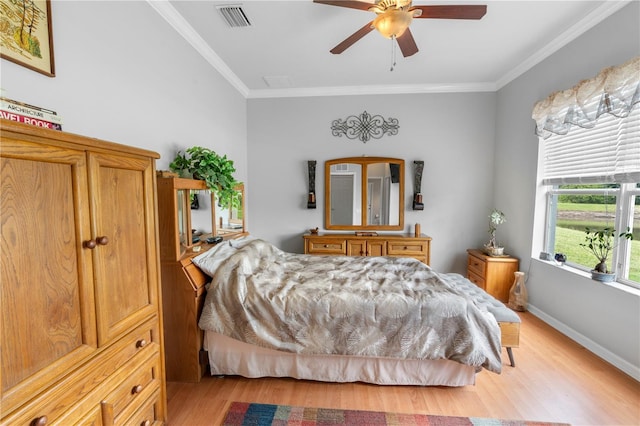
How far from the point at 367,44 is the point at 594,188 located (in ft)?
8.37

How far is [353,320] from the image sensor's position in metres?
1.82

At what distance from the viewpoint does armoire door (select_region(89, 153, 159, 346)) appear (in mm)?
1049

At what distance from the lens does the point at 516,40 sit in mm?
2650

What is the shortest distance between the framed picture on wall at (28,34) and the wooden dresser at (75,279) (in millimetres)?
671

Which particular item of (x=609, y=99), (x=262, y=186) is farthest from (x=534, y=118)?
(x=262, y=186)

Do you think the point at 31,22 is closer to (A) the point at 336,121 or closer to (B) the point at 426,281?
(B) the point at 426,281

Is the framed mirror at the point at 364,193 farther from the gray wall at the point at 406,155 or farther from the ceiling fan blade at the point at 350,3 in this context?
the ceiling fan blade at the point at 350,3

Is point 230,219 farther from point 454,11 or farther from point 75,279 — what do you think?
point 454,11

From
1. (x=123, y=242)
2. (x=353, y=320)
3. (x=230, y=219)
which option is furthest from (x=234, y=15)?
(x=353, y=320)

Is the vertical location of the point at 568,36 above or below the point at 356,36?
above

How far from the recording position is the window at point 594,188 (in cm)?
211

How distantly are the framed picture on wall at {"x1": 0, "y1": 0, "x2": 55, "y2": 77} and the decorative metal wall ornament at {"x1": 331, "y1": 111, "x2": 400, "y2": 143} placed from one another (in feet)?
10.0

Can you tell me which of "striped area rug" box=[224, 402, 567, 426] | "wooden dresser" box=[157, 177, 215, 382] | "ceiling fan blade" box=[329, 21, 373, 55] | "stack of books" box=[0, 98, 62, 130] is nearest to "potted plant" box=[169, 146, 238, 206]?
"wooden dresser" box=[157, 177, 215, 382]

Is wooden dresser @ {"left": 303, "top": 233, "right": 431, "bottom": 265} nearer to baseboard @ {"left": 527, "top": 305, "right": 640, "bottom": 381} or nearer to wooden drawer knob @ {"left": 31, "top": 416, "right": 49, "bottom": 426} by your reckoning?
baseboard @ {"left": 527, "top": 305, "right": 640, "bottom": 381}
